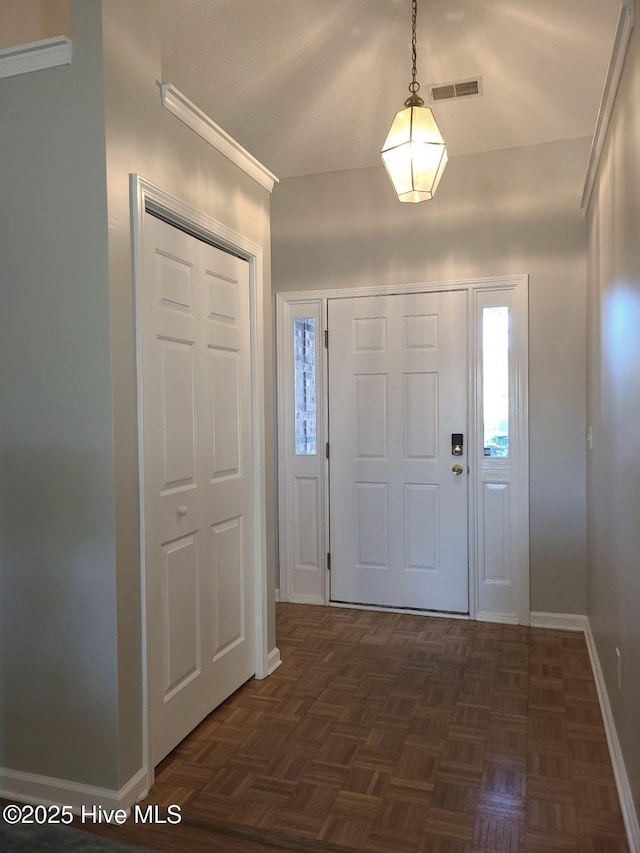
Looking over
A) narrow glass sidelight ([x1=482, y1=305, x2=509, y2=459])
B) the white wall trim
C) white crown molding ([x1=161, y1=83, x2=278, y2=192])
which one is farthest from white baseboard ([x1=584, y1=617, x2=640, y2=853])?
white crown molding ([x1=161, y1=83, x2=278, y2=192])

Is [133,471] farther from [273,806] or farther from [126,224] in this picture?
[273,806]

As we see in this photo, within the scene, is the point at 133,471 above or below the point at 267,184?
below

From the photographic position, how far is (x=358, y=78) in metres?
3.03

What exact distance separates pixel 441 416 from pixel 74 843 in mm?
3194

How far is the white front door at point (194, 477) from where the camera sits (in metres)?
2.23

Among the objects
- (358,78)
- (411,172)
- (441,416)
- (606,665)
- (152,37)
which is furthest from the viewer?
(441,416)

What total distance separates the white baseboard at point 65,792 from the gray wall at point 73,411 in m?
0.03

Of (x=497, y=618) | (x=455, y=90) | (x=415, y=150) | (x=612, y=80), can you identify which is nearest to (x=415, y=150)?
(x=415, y=150)

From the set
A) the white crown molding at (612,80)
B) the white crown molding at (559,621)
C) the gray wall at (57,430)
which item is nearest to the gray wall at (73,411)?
the gray wall at (57,430)

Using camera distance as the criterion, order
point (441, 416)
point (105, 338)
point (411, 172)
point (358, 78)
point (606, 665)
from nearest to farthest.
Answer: point (105, 338)
point (411, 172)
point (606, 665)
point (358, 78)
point (441, 416)

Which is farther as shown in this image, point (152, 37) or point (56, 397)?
point (152, 37)

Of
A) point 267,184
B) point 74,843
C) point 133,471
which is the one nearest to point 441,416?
point 267,184

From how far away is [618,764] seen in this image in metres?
2.18

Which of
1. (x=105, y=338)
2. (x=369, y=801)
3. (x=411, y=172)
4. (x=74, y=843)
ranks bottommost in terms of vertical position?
(x=369, y=801)
